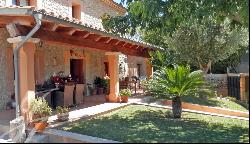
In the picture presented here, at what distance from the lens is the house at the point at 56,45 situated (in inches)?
349

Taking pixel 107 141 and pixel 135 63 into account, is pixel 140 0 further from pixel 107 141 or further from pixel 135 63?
pixel 135 63

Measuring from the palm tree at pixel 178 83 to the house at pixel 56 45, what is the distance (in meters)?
2.52

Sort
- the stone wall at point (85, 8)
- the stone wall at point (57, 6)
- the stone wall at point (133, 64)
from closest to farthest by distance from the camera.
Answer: the stone wall at point (57, 6), the stone wall at point (85, 8), the stone wall at point (133, 64)

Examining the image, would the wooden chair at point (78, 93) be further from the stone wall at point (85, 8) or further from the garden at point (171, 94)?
the stone wall at point (85, 8)

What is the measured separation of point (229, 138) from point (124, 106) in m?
5.88

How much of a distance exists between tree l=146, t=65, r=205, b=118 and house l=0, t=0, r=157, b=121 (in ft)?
7.96

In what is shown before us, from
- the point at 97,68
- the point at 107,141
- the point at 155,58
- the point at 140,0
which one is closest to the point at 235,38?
the point at 155,58

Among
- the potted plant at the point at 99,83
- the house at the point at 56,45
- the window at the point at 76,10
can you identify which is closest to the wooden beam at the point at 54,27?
the house at the point at 56,45

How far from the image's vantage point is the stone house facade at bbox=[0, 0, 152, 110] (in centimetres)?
1252

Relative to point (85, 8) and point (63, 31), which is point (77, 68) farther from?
point (63, 31)

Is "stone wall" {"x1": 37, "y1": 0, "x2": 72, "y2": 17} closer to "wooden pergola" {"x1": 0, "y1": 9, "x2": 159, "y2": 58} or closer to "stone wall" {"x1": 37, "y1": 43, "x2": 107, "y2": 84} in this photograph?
"stone wall" {"x1": 37, "y1": 43, "x2": 107, "y2": 84}

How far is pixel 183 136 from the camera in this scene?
8391 millimetres

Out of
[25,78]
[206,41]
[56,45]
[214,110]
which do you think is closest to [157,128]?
[25,78]

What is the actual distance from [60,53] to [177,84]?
6374 millimetres
